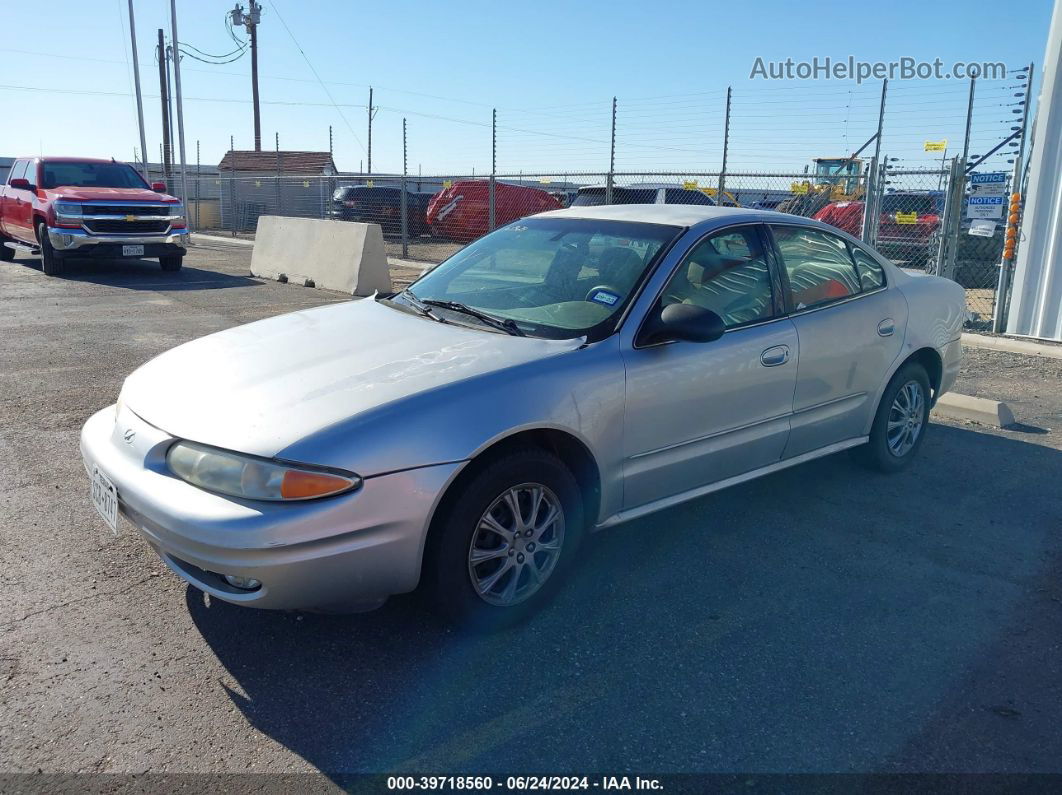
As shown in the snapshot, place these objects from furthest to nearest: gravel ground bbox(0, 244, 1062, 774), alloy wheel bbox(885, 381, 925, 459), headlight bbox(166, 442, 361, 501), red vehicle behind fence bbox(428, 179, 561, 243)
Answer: red vehicle behind fence bbox(428, 179, 561, 243)
alloy wheel bbox(885, 381, 925, 459)
headlight bbox(166, 442, 361, 501)
gravel ground bbox(0, 244, 1062, 774)

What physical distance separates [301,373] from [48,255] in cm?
1265

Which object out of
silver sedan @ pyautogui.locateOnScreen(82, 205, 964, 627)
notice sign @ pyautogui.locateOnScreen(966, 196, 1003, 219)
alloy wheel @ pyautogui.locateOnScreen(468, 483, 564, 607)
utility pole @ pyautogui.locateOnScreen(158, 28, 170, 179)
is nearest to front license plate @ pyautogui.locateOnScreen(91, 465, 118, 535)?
silver sedan @ pyautogui.locateOnScreen(82, 205, 964, 627)

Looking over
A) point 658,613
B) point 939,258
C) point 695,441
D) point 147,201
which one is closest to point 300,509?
point 658,613

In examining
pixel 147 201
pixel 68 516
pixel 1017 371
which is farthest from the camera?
pixel 147 201

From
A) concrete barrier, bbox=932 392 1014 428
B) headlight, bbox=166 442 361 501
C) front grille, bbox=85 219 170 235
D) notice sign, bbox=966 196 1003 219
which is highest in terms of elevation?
notice sign, bbox=966 196 1003 219

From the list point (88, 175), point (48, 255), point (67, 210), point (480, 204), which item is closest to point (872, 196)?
point (480, 204)

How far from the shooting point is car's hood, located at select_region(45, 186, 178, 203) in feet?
43.6

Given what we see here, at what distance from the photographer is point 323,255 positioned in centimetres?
1323

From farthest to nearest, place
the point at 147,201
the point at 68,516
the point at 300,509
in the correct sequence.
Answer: the point at 147,201 < the point at 68,516 < the point at 300,509

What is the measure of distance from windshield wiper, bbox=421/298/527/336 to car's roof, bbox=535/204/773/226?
0.87 meters

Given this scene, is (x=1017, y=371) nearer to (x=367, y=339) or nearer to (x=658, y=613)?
(x=658, y=613)

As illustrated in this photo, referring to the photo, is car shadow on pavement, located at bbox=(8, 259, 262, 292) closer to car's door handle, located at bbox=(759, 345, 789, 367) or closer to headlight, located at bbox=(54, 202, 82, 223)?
headlight, located at bbox=(54, 202, 82, 223)

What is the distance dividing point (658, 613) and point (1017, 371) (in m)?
6.58

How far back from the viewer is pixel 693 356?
377cm
